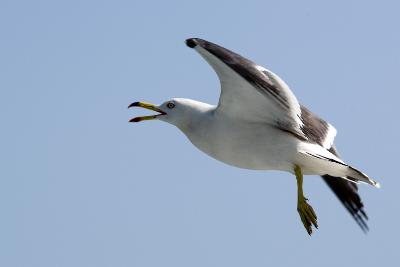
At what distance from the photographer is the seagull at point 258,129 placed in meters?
12.0

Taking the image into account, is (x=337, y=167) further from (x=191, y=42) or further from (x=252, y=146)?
(x=191, y=42)

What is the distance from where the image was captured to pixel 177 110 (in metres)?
13.5

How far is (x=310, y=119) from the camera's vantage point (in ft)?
46.1

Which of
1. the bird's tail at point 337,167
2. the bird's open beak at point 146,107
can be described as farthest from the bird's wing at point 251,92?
the bird's open beak at point 146,107

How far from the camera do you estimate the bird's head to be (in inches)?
520

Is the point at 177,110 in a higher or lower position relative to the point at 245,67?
lower

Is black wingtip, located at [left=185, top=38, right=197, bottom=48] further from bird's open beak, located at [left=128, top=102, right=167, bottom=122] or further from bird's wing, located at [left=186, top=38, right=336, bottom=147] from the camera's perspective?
bird's open beak, located at [left=128, top=102, right=167, bottom=122]

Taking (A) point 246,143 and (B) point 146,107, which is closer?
(A) point 246,143

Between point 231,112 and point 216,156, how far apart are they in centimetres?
57

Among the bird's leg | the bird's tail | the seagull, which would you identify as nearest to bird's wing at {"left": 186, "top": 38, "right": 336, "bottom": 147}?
the seagull

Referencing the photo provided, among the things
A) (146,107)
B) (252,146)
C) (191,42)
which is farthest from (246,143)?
(146,107)

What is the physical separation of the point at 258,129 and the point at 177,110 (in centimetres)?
121

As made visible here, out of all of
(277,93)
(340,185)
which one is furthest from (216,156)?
(340,185)

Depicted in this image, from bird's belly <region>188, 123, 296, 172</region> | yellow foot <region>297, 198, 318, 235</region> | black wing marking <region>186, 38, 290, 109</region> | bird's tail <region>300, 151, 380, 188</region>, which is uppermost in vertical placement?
black wing marking <region>186, 38, 290, 109</region>
